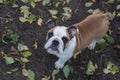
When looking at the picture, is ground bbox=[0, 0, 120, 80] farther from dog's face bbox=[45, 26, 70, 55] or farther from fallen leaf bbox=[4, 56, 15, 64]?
dog's face bbox=[45, 26, 70, 55]

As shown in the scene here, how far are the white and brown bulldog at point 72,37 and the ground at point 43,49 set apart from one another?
21cm

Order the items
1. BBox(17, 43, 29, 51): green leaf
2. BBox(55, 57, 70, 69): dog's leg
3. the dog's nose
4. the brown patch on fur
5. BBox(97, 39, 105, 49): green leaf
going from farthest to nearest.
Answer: BBox(97, 39, 105, 49): green leaf, BBox(17, 43, 29, 51): green leaf, BBox(55, 57, 70, 69): dog's leg, the brown patch on fur, the dog's nose

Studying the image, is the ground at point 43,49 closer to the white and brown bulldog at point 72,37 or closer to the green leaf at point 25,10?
the green leaf at point 25,10

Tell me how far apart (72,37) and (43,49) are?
0.78 m

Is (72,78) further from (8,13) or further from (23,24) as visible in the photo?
(8,13)

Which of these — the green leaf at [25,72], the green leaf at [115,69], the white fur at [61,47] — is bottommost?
the green leaf at [115,69]

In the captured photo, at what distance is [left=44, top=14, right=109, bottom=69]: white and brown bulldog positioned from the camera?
12.4 ft

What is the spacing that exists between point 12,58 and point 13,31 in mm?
454

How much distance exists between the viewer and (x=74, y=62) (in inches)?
179

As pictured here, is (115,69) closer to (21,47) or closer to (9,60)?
(21,47)

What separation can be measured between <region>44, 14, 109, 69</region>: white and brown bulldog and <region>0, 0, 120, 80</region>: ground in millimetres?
208

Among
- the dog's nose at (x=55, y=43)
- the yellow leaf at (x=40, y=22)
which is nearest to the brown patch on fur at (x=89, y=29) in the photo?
the dog's nose at (x=55, y=43)

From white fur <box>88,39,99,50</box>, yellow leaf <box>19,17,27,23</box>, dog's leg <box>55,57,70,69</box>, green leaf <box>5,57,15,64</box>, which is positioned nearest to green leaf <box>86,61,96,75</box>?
white fur <box>88,39,99,50</box>

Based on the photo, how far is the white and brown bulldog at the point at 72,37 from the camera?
149 inches
